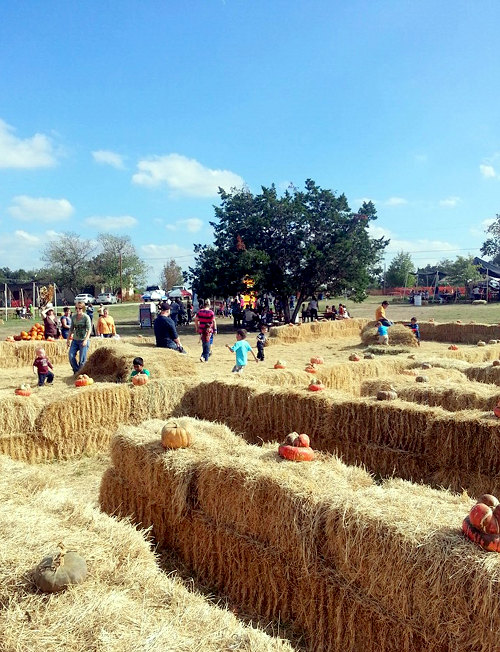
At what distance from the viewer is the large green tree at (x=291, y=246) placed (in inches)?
1227

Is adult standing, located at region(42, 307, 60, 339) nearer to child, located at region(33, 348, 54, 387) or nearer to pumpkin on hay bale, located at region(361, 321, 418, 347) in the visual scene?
child, located at region(33, 348, 54, 387)

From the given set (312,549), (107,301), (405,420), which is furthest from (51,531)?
(107,301)

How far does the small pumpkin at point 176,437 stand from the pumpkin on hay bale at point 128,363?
6.02 m

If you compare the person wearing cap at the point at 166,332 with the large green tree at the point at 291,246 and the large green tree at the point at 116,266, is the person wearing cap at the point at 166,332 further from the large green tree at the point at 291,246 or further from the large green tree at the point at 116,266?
the large green tree at the point at 116,266

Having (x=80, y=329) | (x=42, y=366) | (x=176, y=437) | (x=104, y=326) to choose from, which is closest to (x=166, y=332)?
(x=80, y=329)

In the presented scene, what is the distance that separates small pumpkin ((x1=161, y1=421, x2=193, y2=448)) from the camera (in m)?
5.38

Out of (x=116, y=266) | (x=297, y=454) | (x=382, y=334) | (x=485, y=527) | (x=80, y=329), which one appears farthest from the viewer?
(x=116, y=266)

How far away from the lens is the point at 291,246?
32.4 m

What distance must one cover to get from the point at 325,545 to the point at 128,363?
898cm

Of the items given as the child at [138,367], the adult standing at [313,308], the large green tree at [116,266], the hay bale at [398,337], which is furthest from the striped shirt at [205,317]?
the large green tree at [116,266]

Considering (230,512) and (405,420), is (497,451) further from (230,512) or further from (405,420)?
(230,512)

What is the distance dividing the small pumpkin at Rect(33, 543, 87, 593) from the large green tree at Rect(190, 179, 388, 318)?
27.7 m

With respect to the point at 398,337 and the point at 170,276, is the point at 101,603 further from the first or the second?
the point at 170,276

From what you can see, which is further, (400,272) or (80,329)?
(400,272)
